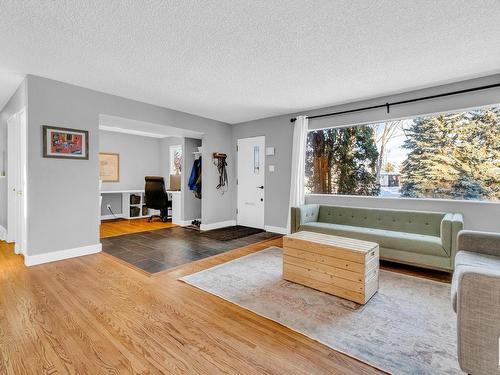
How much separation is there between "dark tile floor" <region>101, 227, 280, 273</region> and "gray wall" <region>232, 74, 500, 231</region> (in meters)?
0.92

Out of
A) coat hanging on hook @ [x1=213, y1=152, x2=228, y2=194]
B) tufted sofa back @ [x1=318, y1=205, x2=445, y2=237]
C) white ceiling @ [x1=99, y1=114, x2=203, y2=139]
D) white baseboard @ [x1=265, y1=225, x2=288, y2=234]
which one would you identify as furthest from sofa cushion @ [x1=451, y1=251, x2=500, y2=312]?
white ceiling @ [x1=99, y1=114, x2=203, y2=139]

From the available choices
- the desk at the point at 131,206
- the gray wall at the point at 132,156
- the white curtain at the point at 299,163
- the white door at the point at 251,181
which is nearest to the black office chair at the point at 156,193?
the desk at the point at 131,206

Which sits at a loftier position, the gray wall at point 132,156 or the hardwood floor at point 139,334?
the gray wall at point 132,156

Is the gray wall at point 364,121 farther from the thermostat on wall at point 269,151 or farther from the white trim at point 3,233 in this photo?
the white trim at point 3,233

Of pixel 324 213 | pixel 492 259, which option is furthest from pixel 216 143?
pixel 492 259

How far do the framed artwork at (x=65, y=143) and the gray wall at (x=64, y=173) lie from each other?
62 mm

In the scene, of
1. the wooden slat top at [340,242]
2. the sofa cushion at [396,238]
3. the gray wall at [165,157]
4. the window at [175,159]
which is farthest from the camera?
the gray wall at [165,157]

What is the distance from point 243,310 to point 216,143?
164 inches

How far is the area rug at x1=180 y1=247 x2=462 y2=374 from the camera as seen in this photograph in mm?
1634

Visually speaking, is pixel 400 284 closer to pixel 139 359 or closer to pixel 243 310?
pixel 243 310

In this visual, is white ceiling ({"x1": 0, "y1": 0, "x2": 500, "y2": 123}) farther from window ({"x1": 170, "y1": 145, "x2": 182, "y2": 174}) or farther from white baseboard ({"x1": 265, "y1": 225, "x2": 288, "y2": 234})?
window ({"x1": 170, "y1": 145, "x2": 182, "y2": 174})

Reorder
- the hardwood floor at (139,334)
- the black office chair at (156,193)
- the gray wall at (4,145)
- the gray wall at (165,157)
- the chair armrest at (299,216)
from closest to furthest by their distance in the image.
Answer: the hardwood floor at (139,334), the chair armrest at (299,216), the gray wall at (4,145), the black office chair at (156,193), the gray wall at (165,157)

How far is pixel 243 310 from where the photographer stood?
2.20 meters

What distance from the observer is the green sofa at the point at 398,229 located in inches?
115
